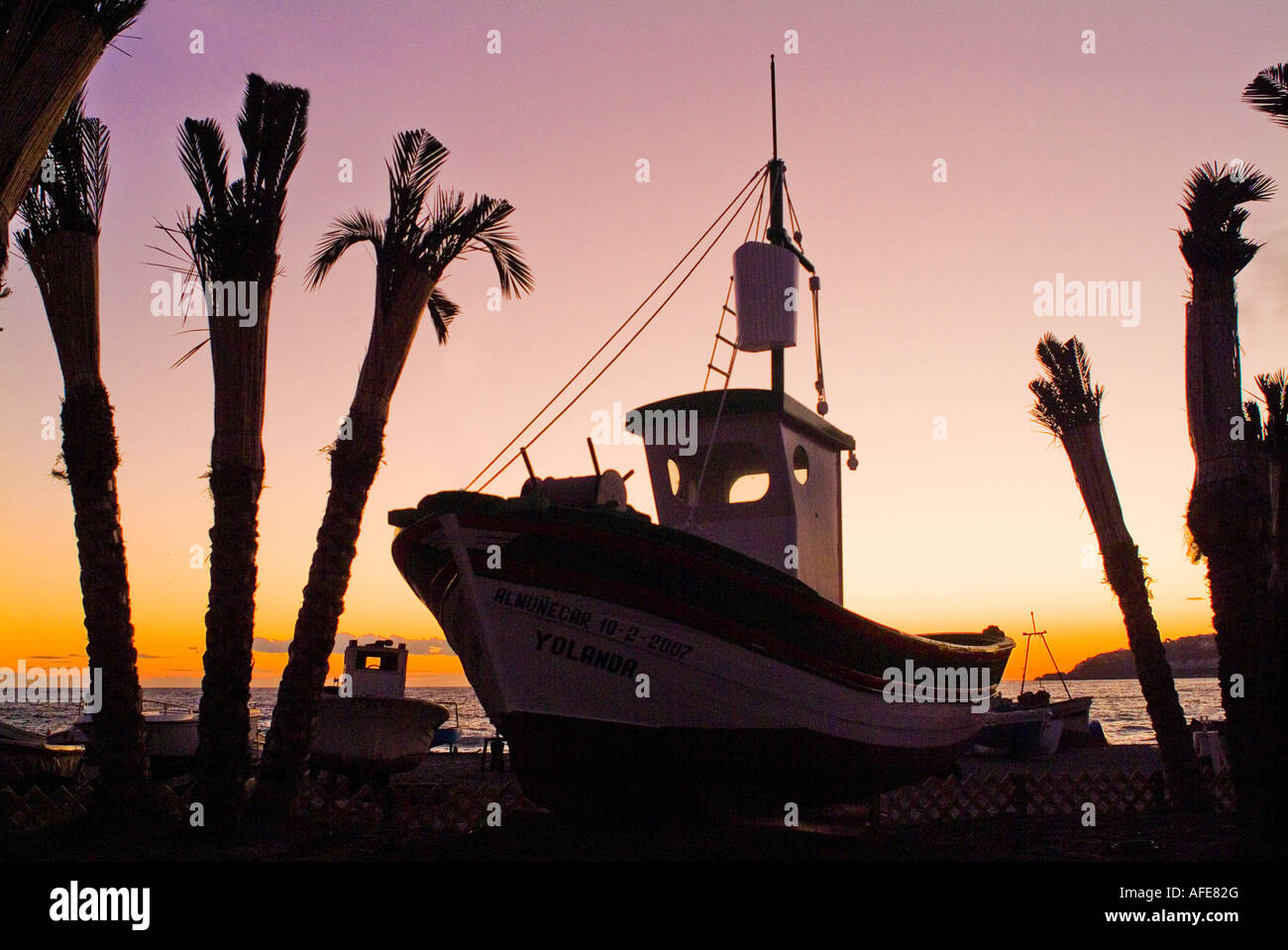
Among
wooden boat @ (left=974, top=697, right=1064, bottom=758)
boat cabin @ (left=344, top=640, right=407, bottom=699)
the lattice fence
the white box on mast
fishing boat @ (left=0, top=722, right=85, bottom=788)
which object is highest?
the white box on mast

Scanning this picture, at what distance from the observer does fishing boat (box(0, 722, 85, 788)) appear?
15641 mm

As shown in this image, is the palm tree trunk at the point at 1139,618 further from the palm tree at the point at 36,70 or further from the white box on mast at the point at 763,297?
the palm tree at the point at 36,70

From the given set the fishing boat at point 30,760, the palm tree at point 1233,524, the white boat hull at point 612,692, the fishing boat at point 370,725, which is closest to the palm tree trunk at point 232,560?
the white boat hull at point 612,692

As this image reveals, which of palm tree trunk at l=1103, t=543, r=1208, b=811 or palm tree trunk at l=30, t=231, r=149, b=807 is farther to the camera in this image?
→ palm tree trunk at l=1103, t=543, r=1208, b=811

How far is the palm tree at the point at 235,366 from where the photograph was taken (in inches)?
470

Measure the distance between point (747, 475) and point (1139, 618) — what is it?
715 cm

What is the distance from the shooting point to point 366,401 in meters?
13.0

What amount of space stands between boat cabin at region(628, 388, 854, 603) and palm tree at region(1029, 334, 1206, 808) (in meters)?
4.68

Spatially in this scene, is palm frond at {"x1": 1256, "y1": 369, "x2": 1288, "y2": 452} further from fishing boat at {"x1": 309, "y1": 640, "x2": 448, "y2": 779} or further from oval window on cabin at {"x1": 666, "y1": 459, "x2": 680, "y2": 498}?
fishing boat at {"x1": 309, "y1": 640, "x2": 448, "y2": 779}

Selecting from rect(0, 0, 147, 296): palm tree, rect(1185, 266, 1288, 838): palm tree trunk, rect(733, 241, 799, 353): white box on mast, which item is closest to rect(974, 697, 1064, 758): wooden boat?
rect(1185, 266, 1288, 838): palm tree trunk

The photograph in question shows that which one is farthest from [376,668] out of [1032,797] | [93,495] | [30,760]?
[1032,797]

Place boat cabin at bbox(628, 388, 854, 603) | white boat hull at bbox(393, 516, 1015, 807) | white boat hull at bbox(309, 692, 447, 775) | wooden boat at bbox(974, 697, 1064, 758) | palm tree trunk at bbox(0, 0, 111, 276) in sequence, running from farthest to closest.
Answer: wooden boat at bbox(974, 697, 1064, 758)
white boat hull at bbox(309, 692, 447, 775)
boat cabin at bbox(628, 388, 854, 603)
white boat hull at bbox(393, 516, 1015, 807)
palm tree trunk at bbox(0, 0, 111, 276)
